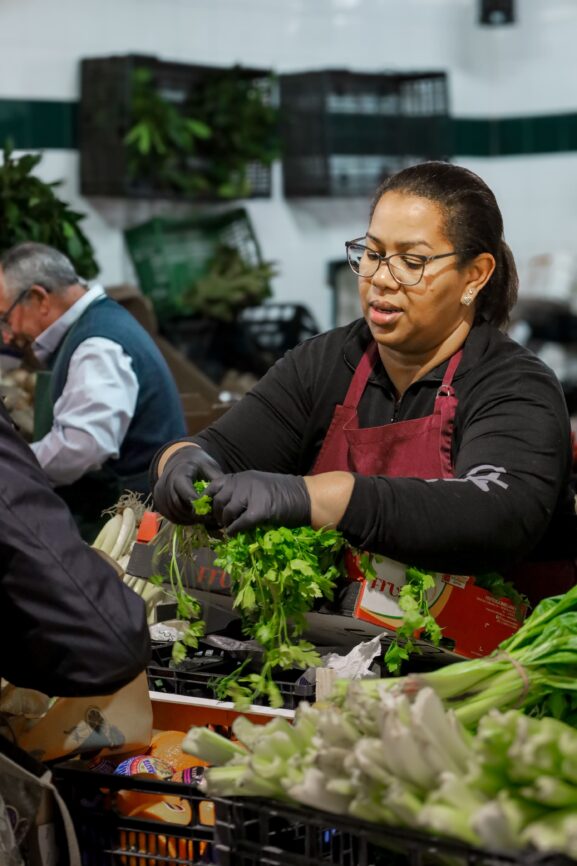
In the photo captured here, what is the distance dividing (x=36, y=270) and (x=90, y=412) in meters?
0.71

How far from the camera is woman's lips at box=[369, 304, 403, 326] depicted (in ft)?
8.43

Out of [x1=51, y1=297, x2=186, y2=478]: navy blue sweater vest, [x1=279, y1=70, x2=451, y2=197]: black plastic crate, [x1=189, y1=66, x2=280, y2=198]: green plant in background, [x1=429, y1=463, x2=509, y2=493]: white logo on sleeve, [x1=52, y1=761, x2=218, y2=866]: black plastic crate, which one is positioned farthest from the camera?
[x1=279, y1=70, x2=451, y2=197]: black plastic crate

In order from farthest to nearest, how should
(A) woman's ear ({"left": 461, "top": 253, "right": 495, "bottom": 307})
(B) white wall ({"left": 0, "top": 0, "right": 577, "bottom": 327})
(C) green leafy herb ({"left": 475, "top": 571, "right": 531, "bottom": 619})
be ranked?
1. (B) white wall ({"left": 0, "top": 0, "right": 577, "bottom": 327})
2. (A) woman's ear ({"left": 461, "top": 253, "right": 495, "bottom": 307})
3. (C) green leafy herb ({"left": 475, "top": 571, "right": 531, "bottom": 619})

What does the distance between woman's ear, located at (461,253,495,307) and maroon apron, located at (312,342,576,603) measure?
12 centimetres

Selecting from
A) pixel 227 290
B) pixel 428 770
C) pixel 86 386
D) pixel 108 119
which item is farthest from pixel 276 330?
pixel 428 770

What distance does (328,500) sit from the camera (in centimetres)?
221

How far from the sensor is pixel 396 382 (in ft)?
8.74

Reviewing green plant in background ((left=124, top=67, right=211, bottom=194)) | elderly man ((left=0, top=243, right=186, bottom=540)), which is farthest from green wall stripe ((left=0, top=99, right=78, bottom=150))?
elderly man ((left=0, top=243, right=186, bottom=540))

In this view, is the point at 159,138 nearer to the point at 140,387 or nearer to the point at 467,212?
the point at 140,387

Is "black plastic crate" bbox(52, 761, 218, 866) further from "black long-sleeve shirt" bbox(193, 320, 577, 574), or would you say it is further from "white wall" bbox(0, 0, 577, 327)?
"white wall" bbox(0, 0, 577, 327)

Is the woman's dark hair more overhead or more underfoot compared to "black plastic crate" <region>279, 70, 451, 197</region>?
more underfoot

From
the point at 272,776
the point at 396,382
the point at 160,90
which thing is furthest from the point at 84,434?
the point at 160,90

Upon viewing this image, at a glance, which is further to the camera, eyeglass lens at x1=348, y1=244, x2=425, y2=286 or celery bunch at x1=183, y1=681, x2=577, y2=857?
eyeglass lens at x1=348, y1=244, x2=425, y2=286

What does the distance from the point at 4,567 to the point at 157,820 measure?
553mm
